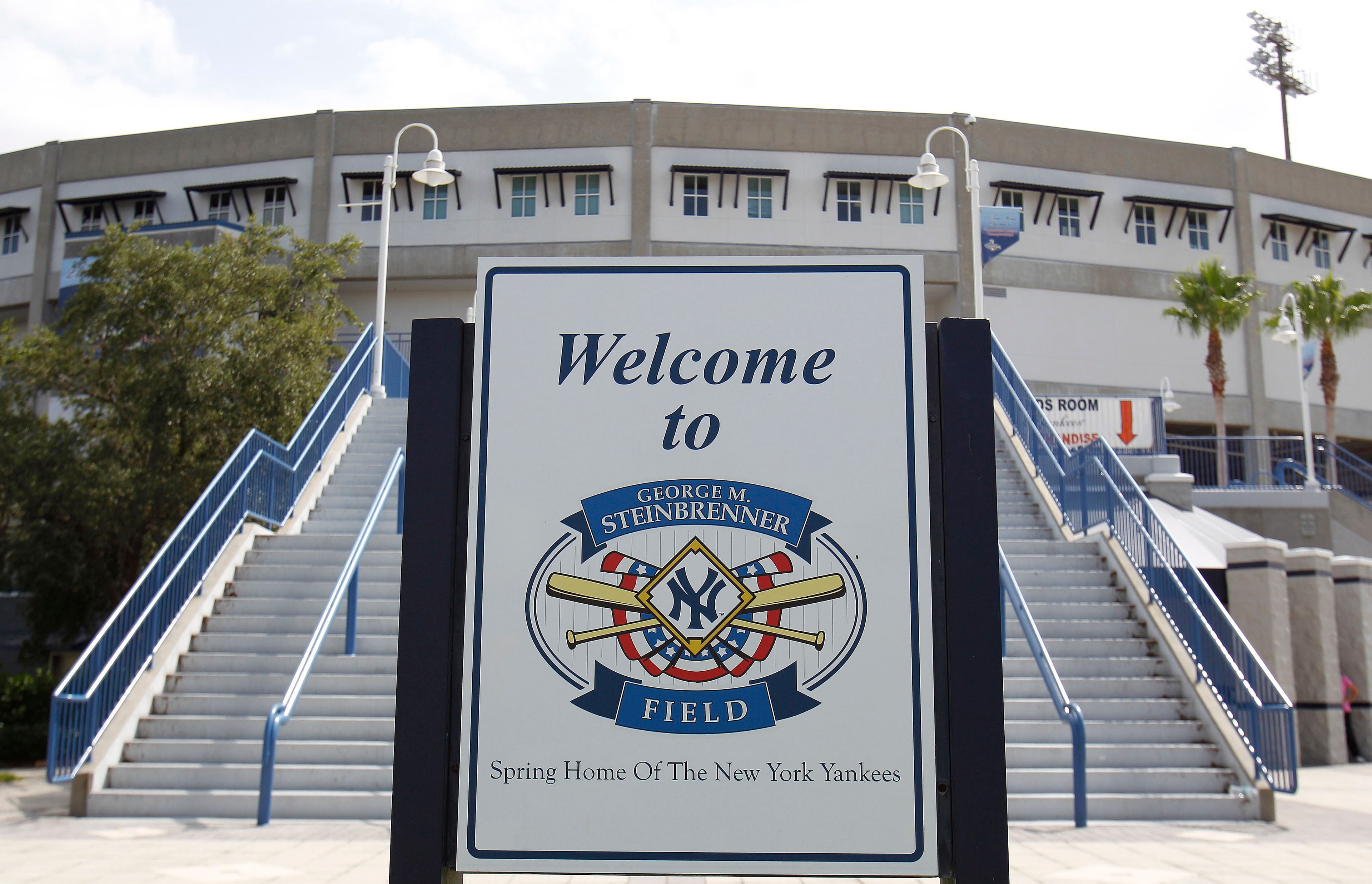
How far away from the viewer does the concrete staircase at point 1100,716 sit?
855 cm

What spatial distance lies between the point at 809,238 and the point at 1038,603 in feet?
82.8

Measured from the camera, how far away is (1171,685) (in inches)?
388

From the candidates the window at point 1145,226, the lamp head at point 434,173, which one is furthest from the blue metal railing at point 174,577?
the window at point 1145,226

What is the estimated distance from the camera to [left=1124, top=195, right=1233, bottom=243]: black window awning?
122 feet

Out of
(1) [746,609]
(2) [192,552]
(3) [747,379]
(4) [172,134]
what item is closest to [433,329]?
(3) [747,379]

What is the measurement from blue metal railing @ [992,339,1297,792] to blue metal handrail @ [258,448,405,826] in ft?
20.0

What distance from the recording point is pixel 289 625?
34.7 ft

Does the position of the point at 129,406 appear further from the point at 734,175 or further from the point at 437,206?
the point at 734,175

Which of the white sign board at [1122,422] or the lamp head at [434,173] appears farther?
the white sign board at [1122,422]

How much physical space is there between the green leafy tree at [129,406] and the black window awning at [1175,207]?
97.3 feet

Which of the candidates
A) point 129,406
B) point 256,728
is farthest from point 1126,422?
point 129,406

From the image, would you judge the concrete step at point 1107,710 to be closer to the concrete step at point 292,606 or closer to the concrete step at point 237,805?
the concrete step at point 237,805

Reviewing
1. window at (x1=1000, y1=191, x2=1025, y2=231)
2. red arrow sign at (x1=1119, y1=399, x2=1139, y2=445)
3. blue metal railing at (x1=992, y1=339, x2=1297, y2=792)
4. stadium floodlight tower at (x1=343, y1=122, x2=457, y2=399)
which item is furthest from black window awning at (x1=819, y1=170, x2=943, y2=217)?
blue metal railing at (x1=992, y1=339, x2=1297, y2=792)

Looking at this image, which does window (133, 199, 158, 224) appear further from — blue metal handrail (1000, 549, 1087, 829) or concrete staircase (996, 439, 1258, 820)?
blue metal handrail (1000, 549, 1087, 829)
